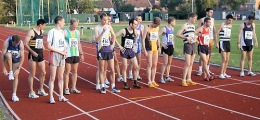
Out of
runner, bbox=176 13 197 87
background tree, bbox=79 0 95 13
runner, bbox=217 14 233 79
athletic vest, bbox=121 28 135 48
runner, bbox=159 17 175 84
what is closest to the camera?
athletic vest, bbox=121 28 135 48

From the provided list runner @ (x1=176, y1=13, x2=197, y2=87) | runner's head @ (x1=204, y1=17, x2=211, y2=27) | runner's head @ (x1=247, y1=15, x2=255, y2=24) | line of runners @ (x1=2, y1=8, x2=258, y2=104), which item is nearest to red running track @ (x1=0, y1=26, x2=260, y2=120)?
line of runners @ (x1=2, y1=8, x2=258, y2=104)

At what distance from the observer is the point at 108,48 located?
1005cm

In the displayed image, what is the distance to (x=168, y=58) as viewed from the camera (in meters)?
11.6

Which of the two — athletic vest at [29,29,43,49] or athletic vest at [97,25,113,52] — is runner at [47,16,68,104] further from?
athletic vest at [97,25,113,52]

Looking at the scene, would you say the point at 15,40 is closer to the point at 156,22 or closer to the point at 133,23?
the point at 133,23

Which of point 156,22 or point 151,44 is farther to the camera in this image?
point 151,44

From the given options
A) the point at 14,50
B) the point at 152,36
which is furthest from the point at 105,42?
the point at 14,50

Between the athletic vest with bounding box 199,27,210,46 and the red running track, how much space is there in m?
1.11

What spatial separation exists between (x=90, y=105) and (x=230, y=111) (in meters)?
2.93

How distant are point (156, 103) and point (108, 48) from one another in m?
1.92

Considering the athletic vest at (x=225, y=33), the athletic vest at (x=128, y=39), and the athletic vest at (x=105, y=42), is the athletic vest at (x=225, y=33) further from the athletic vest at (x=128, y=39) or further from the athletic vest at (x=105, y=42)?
the athletic vest at (x=105, y=42)

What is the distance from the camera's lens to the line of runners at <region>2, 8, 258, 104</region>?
9117 mm

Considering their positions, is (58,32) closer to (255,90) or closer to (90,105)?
(90,105)

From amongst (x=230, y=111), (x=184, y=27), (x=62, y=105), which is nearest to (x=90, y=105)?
(x=62, y=105)
